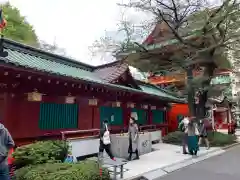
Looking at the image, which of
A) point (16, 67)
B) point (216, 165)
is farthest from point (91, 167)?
point (216, 165)

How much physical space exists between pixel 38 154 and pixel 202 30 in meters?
15.0

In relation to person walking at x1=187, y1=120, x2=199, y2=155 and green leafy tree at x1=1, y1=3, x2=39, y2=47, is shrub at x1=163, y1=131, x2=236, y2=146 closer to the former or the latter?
person walking at x1=187, y1=120, x2=199, y2=155

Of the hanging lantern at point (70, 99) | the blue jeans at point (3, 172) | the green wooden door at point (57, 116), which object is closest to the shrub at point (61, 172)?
the blue jeans at point (3, 172)

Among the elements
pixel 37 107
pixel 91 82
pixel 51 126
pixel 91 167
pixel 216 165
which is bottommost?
pixel 216 165

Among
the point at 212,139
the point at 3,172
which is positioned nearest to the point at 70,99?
the point at 3,172

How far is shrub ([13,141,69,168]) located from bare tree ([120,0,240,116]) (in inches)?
520

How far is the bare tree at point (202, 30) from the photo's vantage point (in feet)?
58.8

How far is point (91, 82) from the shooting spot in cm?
1077

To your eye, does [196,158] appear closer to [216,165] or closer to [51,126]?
[216,165]

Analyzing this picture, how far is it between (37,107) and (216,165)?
8251 millimetres

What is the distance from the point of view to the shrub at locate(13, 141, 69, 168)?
7711 mm

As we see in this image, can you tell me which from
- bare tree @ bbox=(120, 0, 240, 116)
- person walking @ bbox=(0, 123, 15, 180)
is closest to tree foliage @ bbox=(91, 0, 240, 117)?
bare tree @ bbox=(120, 0, 240, 116)

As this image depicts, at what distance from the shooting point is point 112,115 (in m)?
15.1

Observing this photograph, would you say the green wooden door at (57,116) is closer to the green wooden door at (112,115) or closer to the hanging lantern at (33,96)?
the hanging lantern at (33,96)
